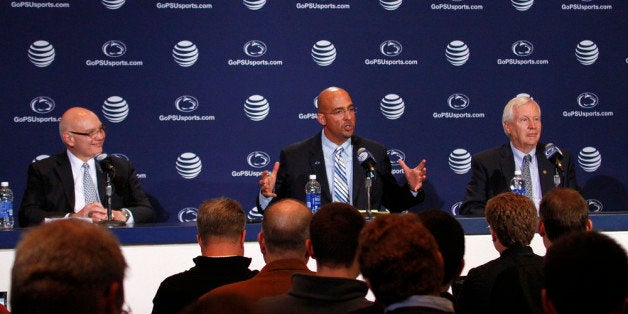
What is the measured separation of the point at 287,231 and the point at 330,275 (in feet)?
1.43

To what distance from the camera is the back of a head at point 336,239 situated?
8.75 feet

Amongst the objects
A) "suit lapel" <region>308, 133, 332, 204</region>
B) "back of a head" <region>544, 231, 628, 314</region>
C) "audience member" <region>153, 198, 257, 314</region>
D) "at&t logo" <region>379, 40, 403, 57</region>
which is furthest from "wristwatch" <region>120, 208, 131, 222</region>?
"back of a head" <region>544, 231, 628, 314</region>

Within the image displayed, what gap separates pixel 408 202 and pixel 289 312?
3.47 meters

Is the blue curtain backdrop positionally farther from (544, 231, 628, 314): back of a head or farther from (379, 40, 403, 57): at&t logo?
(544, 231, 628, 314): back of a head

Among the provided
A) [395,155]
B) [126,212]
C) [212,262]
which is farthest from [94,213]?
[395,155]

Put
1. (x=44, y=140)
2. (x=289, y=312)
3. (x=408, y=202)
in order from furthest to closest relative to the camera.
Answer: (x=44, y=140)
(x=408, y=202)
(x=289, y=312)

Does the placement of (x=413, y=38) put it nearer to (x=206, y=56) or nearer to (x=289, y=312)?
(x=206, y=56)

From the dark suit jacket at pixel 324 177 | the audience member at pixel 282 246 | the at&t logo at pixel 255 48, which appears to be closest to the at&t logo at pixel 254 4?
the at&t logo at pixel 255 48

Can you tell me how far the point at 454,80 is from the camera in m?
7.09

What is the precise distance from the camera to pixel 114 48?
6812 mm

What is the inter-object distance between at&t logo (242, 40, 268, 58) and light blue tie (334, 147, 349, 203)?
53.1 inches

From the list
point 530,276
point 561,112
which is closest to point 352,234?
point 530,276

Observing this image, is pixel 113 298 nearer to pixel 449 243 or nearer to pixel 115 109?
pixel 449 243

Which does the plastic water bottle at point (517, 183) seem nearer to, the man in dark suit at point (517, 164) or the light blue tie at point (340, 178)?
the man in dark suit at point (517, 164)
